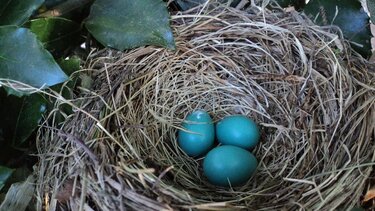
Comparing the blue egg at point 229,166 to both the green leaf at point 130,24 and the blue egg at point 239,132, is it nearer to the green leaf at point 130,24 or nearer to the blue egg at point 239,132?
the blue egg at point 239,132

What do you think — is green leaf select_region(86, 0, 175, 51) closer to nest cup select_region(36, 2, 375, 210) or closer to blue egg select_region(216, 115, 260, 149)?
nest cup select_region(36, 2, 375, 210)

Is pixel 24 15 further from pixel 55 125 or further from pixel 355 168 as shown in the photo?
pixel 355 168

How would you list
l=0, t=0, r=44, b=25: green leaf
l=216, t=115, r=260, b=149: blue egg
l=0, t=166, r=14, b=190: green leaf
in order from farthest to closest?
1. l=216, t=115, r=260, b=149: blue egg
2. l=0, t=0, r=44, b=25: green leaf
3. l=0, t=166, r=14, b=190: green leaf

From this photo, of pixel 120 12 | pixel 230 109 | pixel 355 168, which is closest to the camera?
pixel 355 168

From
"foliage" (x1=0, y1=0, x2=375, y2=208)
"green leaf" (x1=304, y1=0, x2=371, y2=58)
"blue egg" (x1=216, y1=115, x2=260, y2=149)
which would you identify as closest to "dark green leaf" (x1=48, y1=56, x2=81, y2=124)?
"foliage" (x1=0, y1=0, x2=375, y2=208)

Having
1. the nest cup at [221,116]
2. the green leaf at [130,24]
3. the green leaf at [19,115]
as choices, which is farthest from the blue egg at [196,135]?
the green leaf at [19,115]

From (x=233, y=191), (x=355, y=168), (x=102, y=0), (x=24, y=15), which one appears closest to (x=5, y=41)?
(x=24, y=15)

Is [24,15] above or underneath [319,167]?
above

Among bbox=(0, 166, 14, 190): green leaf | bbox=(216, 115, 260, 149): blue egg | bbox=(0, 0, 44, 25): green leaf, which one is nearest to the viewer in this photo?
bbox=(0, 166, 14, 190): green leaf
